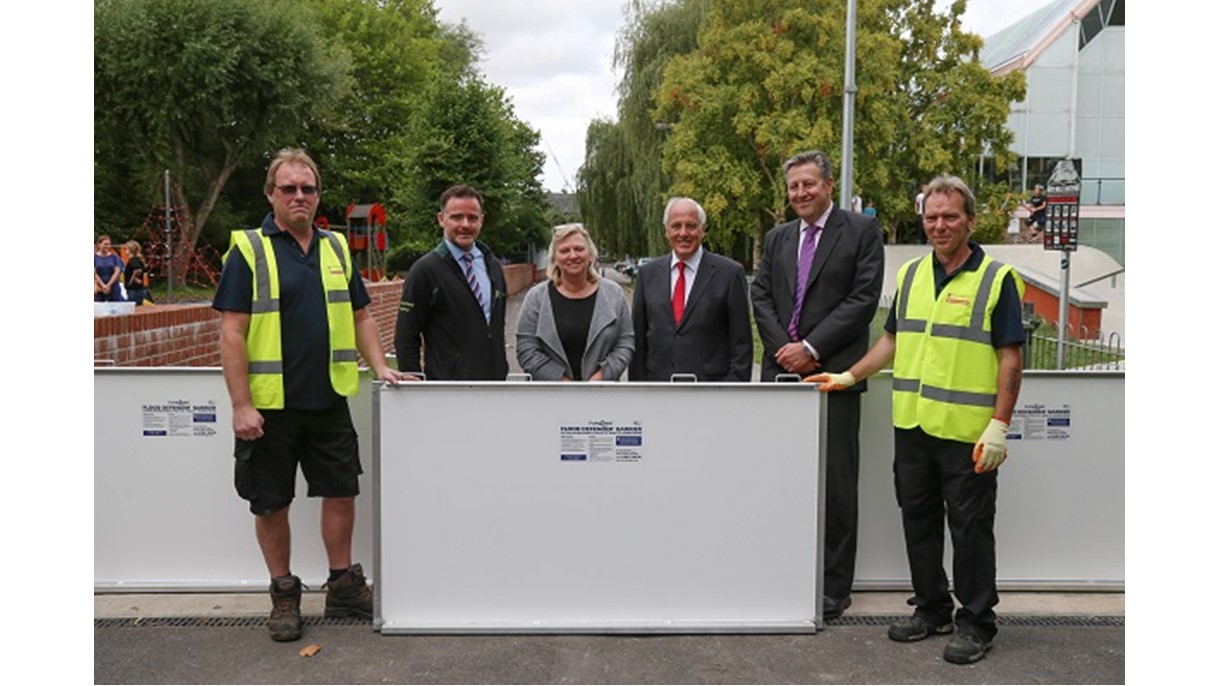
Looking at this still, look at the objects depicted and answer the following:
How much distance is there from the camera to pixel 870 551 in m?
5.16

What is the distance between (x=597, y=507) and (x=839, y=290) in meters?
1.58

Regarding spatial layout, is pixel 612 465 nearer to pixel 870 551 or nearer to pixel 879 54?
pixel 870 551

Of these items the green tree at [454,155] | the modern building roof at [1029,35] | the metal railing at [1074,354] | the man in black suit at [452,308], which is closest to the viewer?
the man in black suit at [452,308]

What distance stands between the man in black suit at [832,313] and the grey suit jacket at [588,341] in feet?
2.56

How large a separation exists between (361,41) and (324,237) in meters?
42.7

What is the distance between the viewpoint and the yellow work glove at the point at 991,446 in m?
4.05

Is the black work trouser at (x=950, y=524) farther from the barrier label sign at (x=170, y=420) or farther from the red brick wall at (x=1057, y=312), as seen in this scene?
the red brick wall at (x=1057, y=312)

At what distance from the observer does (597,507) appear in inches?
175

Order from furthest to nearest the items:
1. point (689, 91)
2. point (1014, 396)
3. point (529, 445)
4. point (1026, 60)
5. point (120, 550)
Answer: point (1026, 60), point (689, 91), point (120, 550), point (529, 445), point (1014, 396)

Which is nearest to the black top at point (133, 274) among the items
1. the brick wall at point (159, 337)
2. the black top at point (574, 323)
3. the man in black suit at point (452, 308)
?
the brick wall at point (159, 337)

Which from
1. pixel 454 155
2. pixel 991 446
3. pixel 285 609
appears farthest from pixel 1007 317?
pixel 454 155

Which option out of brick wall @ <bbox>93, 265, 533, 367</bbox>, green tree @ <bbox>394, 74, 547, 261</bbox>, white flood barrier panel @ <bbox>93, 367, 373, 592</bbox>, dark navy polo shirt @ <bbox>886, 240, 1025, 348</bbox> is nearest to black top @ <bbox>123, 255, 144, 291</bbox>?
green tree @ <bbox>394, 74, 547, 261</bbox>

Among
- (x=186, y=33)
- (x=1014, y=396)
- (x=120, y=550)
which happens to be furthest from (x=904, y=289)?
(x=186, y=33)

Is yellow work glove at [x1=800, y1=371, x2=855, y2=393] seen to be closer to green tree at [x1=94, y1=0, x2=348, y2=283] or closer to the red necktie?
the red necktie
